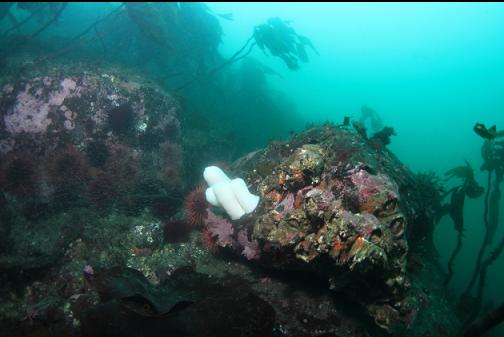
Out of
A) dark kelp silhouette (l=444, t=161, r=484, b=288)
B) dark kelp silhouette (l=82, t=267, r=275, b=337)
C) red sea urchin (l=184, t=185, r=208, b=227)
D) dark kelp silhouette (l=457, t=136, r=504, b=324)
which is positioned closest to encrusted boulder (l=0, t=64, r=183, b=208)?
red sea urchin (l=184, t=185, r=208, b=227)

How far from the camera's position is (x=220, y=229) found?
5.79m

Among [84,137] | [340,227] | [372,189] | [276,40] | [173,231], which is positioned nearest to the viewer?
[340,227]

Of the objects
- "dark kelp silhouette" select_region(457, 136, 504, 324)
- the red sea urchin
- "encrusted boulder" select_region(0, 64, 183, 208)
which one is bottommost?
"dark kelp silhouette" select_region(457, 136, 504, 324)

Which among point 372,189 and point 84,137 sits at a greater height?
point 84,137

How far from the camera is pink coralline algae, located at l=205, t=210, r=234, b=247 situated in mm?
5660

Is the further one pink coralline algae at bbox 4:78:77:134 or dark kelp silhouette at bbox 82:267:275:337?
pink coralline algae at bbox 4:78:77:134

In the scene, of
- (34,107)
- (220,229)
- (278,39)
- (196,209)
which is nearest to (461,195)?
(220,229)

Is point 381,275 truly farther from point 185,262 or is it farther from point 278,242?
point 185,262

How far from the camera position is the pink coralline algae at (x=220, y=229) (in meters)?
5.66

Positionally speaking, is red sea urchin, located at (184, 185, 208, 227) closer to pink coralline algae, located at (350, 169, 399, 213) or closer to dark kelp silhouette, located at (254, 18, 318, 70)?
pink coralline algae, located at (350, 169, 399, 213)

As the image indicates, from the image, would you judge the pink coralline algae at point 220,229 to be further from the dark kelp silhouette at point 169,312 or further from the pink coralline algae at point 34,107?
the pink coralline algae at point 34,107

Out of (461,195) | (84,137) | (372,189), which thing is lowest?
(461,195)

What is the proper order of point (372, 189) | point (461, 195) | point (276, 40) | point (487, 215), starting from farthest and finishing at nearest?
point (276, 40)
point (487, 215)
point (461, 195)
point (372, 189)

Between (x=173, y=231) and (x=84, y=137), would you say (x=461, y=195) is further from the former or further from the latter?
(x=84, y=137)
